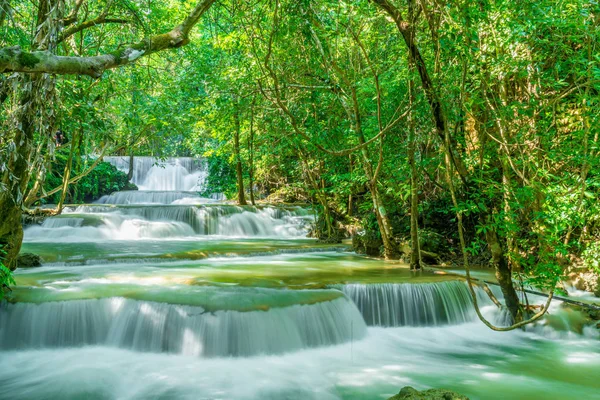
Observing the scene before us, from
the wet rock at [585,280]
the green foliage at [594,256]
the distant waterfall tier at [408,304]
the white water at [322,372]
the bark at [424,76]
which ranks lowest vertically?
the white water at [322,372]

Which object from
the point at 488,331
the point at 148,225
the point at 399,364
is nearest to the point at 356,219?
the point at 148,225

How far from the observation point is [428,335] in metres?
6.98

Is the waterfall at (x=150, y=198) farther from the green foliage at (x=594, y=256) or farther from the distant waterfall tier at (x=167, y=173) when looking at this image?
the green foliage at (x=594, y=256)

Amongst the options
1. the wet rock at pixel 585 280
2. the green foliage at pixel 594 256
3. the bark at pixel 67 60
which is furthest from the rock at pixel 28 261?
the wet rock at pixel 585 280

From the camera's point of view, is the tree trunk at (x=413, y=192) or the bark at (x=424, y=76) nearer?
the bark at (x=424, y=76)

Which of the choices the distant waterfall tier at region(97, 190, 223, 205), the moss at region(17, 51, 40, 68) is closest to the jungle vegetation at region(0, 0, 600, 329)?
the moss at region(17, 51, 40, 68)

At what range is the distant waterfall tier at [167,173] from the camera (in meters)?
26.0

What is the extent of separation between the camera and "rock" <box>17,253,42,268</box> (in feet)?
28.2

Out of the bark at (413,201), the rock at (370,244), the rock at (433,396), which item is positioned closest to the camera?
the rock at (433,396)

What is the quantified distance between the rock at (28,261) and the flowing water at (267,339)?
0.20 metres

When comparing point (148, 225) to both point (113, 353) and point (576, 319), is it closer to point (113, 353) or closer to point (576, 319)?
point (113, 353)

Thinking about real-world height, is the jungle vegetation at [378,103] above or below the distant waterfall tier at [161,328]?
above

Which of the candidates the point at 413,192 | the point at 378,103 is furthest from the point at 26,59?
the point at 413,192

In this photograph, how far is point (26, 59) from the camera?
2.87 m
